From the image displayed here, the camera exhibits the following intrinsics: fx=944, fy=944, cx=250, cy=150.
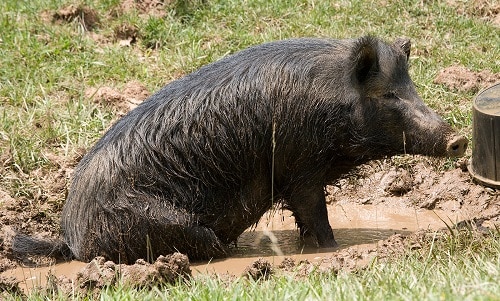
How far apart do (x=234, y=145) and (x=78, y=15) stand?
4461 millimetres

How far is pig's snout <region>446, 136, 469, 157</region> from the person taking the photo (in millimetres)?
6480

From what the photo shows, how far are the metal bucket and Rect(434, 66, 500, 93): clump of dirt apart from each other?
1308mm

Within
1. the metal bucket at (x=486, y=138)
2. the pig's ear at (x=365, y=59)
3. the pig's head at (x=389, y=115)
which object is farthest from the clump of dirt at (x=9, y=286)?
the metal bucket at (x=486, y=138)

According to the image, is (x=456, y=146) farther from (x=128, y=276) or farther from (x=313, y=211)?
(x=128, y=276)

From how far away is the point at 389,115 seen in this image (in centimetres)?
668

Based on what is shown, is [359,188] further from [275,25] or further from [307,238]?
[275,25]

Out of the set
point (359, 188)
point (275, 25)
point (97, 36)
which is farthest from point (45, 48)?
point (359, 188)

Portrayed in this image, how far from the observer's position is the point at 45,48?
973cm

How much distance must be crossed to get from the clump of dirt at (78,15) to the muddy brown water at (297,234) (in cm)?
360

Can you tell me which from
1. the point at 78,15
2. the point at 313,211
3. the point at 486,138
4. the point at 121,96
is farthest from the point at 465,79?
the point at 78,15

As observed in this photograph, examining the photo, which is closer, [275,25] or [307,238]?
[307,238]

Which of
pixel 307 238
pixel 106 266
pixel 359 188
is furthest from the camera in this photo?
pixel 359 188

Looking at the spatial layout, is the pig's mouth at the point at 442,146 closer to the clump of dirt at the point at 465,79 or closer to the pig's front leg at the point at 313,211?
the pig's front leg at the point at 313,211

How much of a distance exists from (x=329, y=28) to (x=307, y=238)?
369 cm
